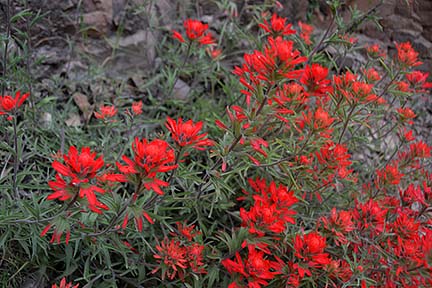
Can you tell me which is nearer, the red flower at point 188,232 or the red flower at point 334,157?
the red flower at point 188,232

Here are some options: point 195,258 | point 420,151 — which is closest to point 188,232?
point 195,258

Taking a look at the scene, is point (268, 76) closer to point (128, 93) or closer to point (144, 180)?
point (144, 180)

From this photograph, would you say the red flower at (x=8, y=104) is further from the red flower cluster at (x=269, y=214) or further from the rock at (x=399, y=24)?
the rock at (x=399, y=24)

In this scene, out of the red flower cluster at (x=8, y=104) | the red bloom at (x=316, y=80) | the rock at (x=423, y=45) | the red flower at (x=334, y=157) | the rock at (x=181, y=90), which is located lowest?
the rock at (x=181, y=90)

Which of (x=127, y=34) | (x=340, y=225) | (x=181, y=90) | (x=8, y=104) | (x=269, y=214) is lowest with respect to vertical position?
(x=181, y=90)

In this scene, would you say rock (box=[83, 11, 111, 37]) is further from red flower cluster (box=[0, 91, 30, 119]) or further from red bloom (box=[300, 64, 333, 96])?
red bloom (box=[300, 64, 333, 96])

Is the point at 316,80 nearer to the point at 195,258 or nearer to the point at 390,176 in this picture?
the point at 390,176

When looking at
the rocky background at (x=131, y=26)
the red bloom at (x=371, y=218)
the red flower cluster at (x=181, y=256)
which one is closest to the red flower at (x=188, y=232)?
the red flower cluster at (x=181, y=256)

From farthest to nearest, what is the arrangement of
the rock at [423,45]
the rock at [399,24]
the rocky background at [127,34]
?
the rock at [423,45] < the rock at [399,24] < the rocky background at [127,34]

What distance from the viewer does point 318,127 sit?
4.86 ft

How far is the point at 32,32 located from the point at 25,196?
0.99 meters

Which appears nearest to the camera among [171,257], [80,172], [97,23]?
[80,172]

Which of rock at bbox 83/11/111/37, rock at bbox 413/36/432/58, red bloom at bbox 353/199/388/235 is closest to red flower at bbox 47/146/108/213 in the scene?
red bloom at bbox 353/199/388/235

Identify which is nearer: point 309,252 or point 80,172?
point 80,172
